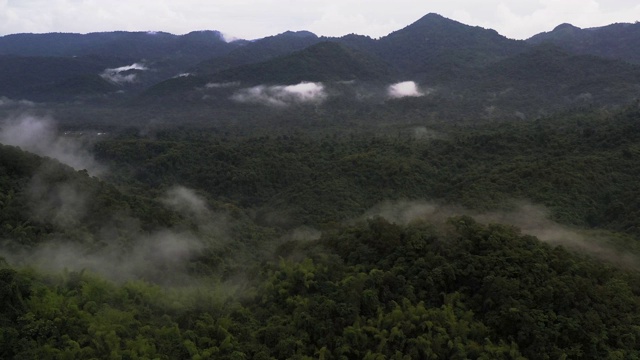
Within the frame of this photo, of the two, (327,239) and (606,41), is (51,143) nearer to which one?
(327,239)

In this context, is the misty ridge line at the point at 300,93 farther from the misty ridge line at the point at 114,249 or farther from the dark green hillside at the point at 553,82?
the misty ridge line at the point at 114,249

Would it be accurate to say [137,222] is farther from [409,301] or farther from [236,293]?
[409,301]

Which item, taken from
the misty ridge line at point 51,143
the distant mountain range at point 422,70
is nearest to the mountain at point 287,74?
the distant mountain range at point 422,70

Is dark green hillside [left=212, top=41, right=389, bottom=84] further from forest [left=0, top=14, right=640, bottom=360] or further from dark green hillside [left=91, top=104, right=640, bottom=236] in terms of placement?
dark green hillside [left=91, top=104, right=640, bottom=236]

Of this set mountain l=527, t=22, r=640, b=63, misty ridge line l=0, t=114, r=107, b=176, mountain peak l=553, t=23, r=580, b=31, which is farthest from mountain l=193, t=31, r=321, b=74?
mountain peak l=553, t=23, r=580, b=31

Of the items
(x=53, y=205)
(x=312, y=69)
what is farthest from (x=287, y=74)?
(x=53, y=205)

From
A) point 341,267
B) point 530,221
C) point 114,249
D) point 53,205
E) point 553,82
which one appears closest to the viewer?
point 341,267
